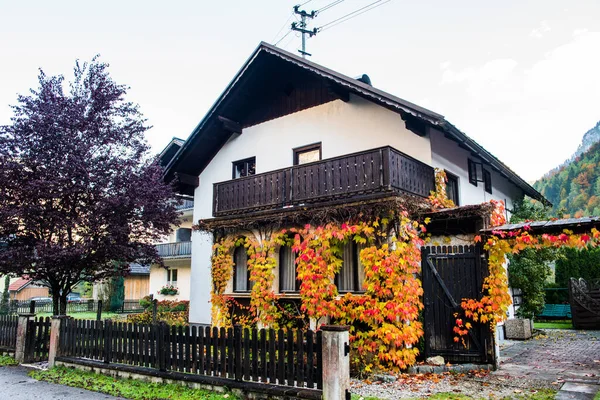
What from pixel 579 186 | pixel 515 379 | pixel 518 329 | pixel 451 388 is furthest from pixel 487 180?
pixel 579 186

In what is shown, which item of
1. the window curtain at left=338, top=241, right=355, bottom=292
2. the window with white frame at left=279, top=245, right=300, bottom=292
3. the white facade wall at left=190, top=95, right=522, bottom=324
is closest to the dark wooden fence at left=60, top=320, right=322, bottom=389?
the window curtain at left=338, top=241, right=355, bottom=292

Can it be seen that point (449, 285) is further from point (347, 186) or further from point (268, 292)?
point (268, 292)

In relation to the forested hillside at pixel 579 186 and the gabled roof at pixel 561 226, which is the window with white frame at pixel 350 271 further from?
the forested hillside at pixel 579 186

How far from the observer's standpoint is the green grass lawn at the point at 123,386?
7.74 m

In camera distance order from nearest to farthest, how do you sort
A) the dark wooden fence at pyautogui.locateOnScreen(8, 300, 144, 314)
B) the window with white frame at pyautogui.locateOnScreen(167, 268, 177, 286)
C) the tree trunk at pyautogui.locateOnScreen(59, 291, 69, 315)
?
the tree trunk at pyautogui.locateOnScreen(59, 291, 69, 315) < the window with white frame at pyautogui.locateOnScreen(167, 268, 177, 286) < the dark wooden fence at pyautogui.locateOnScreen(8, 300, 144, 314)

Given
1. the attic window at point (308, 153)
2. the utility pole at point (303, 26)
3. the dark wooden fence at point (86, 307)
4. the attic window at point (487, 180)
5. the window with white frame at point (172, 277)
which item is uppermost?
the utility pole at point (303, 26)

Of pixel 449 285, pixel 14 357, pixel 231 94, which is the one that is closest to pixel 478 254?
pixel 449 285

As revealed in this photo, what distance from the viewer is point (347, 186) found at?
38.7 ft

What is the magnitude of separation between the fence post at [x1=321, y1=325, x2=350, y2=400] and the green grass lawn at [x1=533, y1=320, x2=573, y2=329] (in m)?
13.2

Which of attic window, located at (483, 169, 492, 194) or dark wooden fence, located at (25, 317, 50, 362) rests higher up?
attic window, located at (483, 169, 492, 194)

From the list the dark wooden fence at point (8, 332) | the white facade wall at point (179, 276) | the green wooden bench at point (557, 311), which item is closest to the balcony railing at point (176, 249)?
the white facade wall at point (179, 276)

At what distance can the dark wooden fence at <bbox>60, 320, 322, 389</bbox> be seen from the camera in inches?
279

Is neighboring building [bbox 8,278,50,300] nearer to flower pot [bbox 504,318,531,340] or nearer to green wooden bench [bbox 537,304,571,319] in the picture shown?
green wooden bench [bbox 537,304,571,319]

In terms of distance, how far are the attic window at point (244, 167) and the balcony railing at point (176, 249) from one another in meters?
13.4
